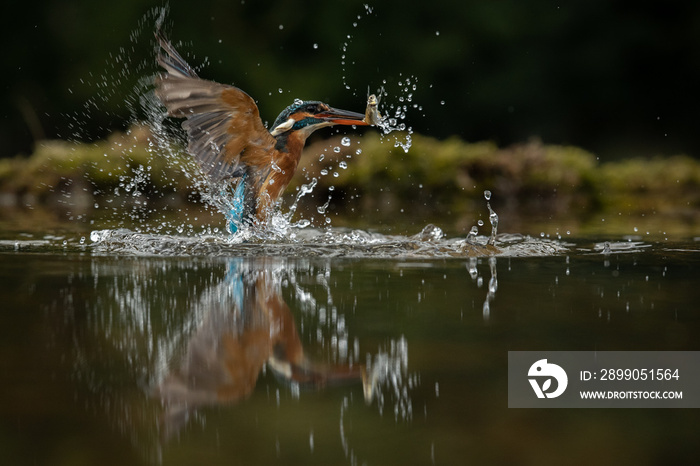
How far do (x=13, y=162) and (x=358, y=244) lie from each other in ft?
20.4

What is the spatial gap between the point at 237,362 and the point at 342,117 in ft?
9.20

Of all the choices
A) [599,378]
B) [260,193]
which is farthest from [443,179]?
Answer: [599,378]

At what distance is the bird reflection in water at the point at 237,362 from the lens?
1.66m

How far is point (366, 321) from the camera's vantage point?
2424 mm

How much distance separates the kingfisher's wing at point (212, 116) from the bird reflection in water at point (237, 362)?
1.57 metres

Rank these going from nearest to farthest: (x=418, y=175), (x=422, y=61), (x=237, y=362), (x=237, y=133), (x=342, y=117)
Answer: (x=237, y=362)
(x=237, y=133)
(x=342, y=117)
(x=418, y=175)
(x=422, y=61)

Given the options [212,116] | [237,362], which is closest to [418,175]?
[212,116]

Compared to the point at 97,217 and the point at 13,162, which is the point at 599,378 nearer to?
the point at 97,217

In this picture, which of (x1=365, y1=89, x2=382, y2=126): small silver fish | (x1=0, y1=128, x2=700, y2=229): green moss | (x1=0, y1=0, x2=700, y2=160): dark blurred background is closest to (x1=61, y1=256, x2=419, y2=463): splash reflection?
(x1=365, y1=89, x2=382, y2=126): small silver fish

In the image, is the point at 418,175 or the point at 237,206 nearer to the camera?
the point at 237,206

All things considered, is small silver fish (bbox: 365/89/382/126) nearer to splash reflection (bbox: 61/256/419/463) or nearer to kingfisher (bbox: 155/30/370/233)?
kingfisher (bbox: 155/30/370/233)

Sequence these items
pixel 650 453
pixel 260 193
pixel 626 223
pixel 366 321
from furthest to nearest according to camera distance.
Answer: pixel 626 223
pixel 260 193
pixel 366 321
pixel 650 453

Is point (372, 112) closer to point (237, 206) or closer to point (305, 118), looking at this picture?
point (305, 118)

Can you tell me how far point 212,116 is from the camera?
4160mm
